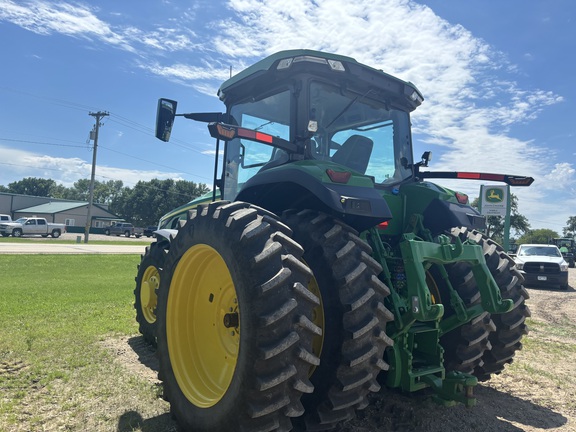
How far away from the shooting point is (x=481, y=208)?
14.8 meters

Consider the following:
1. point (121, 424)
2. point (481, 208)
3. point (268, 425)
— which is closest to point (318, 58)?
point (268, 425)

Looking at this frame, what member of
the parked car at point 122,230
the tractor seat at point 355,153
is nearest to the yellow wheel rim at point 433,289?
the tractor seat at point 355,153

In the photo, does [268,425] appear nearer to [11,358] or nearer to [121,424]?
[121,424]

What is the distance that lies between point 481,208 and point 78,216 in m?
69.7

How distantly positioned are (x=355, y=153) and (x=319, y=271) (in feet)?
5.74

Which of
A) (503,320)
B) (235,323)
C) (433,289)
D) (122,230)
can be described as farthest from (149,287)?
(122,230)

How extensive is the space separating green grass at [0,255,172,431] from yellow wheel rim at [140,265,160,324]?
2.15ft

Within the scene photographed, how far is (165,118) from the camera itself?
433 centimetres

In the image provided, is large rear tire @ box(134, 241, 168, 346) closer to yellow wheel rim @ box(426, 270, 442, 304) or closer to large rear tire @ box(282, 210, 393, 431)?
large rear tire @ box(282, 210, 393, 431)

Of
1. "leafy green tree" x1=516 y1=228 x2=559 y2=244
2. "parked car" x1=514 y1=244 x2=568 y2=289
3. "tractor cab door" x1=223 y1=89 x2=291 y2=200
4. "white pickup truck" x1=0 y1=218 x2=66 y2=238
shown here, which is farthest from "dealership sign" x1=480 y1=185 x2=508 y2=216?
"leafy green tree" x1=516 y1=228 x2=559 y2=244

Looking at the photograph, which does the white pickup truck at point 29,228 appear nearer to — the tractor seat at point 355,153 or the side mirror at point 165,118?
the side mirror at point 165,118

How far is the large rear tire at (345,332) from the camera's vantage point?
283cm

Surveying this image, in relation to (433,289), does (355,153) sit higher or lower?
higher

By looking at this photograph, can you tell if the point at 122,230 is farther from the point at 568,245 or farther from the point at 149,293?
the point at 149,293
